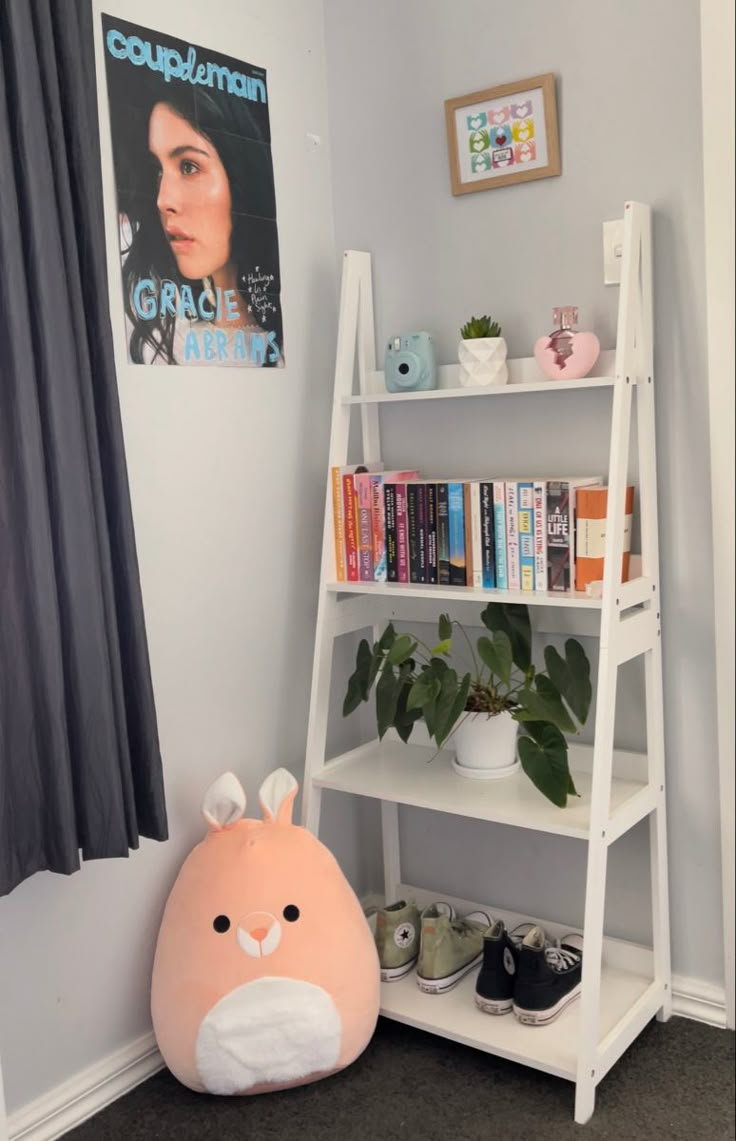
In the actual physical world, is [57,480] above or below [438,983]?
above

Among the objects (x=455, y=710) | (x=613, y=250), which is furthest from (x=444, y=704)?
(x=613, y=250)

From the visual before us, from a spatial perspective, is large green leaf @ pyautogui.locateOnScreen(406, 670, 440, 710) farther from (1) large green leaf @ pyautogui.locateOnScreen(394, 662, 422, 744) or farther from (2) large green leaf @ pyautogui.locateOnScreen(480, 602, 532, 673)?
(2) large green leaf @ pyautogui.locateOnScreen(480, 602, 532, 673)

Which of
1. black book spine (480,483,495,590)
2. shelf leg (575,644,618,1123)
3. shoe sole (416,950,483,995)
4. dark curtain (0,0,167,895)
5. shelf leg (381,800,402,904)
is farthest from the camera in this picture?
shelf leg (381,800,402,904)

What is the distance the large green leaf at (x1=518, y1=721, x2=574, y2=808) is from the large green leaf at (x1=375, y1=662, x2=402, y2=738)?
0.85 ft

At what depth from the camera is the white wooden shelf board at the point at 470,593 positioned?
1.84 m

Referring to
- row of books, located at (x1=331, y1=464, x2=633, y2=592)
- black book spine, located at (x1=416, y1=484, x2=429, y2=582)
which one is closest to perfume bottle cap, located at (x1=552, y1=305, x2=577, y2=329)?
row of books, located at (x1=331, y1=464, x2=633, y2=592)

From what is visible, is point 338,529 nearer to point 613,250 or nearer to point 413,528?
point 413,528

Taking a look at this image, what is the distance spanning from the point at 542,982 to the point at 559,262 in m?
1.30

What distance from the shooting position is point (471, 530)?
78.1 inches

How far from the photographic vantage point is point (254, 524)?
216 centimetres

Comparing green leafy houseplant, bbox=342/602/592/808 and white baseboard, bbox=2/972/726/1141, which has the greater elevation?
green leafy houseplant, bbox=342/602/592/808

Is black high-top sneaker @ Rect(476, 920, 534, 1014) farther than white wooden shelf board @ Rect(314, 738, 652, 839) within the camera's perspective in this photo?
Yes

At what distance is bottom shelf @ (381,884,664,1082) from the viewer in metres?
1.85

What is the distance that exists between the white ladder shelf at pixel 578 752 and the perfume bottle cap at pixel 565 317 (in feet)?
0.32
